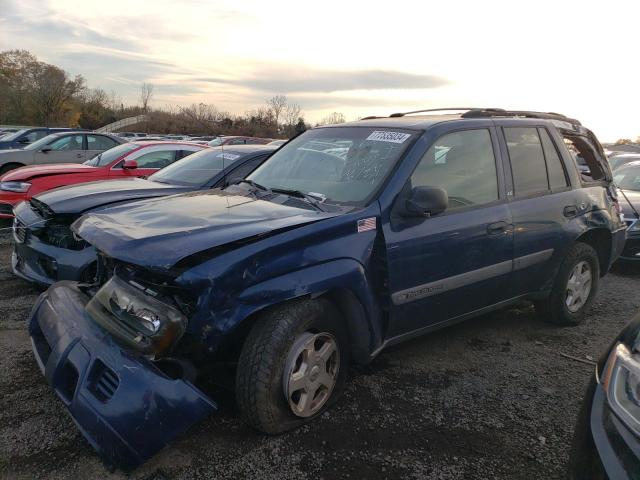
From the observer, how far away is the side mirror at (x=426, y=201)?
9.75ft

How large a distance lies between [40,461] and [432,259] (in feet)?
8.08

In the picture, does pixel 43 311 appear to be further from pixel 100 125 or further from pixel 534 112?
pixel 100 125

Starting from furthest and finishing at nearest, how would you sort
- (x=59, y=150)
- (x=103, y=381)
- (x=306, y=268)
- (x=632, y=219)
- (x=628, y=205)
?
(x=59, y=150) → (x=628, y=205) → (x=632, y=219) → (x=306, y=268) → (x=103, y=381)

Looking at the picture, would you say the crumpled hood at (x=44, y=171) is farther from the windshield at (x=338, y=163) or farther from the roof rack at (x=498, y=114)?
the roof rack at (x=498, y=114)

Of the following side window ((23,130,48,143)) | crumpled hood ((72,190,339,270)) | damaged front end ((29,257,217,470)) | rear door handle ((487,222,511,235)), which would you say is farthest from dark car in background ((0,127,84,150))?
rear door handle ((487,222,511,235))

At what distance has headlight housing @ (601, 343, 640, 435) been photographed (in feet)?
5.40

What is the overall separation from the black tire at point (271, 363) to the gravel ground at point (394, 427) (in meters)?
0.18

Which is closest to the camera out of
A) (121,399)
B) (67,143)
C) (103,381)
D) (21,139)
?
(121,399)

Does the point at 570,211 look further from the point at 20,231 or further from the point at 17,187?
the point at 17,187

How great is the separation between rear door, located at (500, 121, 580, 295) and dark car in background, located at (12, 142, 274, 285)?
310 cm

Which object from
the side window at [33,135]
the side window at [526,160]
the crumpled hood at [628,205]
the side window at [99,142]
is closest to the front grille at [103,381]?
the side window at [526,160]

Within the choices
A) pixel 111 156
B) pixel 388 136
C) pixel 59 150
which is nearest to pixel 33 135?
pixel 59 150

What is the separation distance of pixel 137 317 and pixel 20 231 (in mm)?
2928

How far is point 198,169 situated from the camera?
6.00 metres
